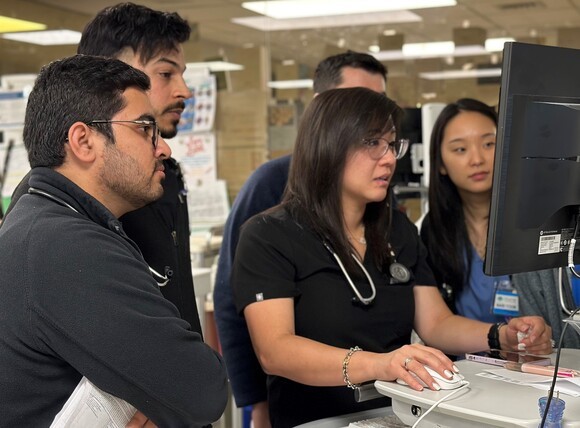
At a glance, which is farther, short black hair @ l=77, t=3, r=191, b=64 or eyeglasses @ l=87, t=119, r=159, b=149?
short black hair @ l=77, t=3, r=191, b=64

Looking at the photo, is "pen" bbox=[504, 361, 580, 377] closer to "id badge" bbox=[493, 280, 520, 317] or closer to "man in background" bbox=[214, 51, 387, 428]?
"id badge" bbox=[493, 280, 520, 317]

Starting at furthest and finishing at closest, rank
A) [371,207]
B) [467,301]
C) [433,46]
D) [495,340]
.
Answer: [433,46] → [467,301] → [371,207] → [495,340]

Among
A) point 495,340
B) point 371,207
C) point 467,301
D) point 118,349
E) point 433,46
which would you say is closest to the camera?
point 118,349

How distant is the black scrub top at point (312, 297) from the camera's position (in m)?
1.69

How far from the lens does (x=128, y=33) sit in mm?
1802

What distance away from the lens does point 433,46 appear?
5023 mm

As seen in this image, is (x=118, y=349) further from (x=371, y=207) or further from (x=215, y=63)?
(x=215, y=63)

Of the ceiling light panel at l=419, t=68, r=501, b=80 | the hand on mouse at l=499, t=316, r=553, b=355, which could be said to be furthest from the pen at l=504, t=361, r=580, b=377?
the ceiling light panel at l=419, t=68, r=501, b=80

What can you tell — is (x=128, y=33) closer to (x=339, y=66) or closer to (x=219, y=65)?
(x=339, y=66)

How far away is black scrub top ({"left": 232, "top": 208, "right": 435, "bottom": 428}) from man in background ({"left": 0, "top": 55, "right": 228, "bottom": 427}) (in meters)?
0.41

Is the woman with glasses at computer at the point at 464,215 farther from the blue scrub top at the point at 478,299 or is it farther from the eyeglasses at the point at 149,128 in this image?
the eyeglasses at the point at 149,128

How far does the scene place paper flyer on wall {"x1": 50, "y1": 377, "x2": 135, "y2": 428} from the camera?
1168mm

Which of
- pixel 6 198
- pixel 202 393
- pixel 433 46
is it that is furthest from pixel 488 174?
pixel 6 198

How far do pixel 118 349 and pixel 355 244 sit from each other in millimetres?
784
